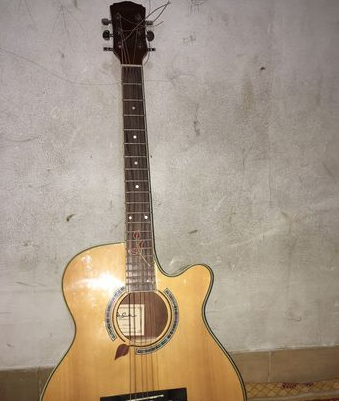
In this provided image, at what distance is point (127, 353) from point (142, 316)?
0.14 m

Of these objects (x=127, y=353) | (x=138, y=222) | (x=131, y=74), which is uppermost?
(x=131, y=74)

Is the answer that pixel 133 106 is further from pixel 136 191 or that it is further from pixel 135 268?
pixel 135 268

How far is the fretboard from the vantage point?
1.26 meters

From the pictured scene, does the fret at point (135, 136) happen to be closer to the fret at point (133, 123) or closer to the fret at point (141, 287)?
the fret at point (133, 123)

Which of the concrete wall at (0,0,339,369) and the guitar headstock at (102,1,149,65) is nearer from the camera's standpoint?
the guitar headstock at (102,1,149,65)

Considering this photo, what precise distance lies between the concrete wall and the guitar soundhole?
380mm

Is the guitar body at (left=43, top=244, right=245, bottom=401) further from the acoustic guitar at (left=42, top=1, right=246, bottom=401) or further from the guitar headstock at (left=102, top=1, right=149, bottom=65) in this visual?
the guitar headstock at (left=102, top=1, right=149, bottom=65)

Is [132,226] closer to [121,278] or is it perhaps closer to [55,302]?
[121,278]

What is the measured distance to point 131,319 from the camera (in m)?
1.24

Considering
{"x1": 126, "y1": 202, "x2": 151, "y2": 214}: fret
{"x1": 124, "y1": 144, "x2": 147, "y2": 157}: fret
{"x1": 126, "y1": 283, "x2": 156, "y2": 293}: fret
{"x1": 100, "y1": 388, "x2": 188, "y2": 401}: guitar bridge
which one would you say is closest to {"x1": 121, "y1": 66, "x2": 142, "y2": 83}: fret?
{"x1": 124, "y1": 144, "x2": 147, "y2": 157}: fret

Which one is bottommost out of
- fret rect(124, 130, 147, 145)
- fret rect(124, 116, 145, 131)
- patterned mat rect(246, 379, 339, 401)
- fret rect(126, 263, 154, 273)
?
patterned mat rect(246, 379, 339, 401)

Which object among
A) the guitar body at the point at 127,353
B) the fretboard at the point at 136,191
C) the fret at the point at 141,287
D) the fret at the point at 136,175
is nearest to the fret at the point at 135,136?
the fretboard at the point at 136,191

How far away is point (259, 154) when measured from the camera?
166 centimetres

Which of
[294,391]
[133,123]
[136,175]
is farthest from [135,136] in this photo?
[294,391]
